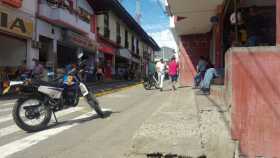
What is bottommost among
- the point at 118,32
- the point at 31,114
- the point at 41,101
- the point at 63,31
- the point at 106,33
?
the point at 31,114

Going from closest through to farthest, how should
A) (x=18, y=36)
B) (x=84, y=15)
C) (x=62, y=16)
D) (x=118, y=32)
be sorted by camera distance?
(x=18, y=36) < (x=62, y=16) < (x=84, y=15) < (x=118, y=32)

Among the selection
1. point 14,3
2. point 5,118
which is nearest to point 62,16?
point 14,3

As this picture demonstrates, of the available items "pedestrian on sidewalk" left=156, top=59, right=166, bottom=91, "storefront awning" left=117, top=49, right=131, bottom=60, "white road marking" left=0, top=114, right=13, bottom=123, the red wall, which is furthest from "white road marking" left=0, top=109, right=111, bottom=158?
"storefront awning" left=117, top=49, right=131, bottom=60

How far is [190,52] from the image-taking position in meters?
21.1

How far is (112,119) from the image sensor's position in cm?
916

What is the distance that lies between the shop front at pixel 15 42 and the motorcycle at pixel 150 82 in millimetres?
6353

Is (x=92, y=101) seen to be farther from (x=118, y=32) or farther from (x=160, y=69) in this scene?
(x=118, y=32)

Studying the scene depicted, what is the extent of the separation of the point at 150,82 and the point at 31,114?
46.0ft

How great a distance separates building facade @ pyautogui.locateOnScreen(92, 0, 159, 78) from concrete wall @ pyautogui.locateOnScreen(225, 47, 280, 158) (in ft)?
70.6

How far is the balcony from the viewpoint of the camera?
73.3 ft

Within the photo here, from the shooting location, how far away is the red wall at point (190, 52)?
20.9m

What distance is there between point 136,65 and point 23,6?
3360 cm

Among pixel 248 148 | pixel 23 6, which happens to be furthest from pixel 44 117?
pixel 23 6

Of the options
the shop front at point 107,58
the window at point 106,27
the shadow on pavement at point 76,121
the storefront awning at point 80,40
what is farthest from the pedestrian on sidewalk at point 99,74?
the shadow on pavement at point 76,121
